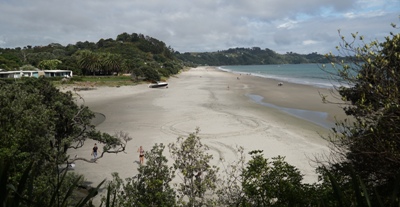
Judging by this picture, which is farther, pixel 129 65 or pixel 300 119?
pixel 129 65

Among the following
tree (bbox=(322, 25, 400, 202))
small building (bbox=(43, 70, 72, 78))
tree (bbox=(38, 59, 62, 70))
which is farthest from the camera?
tree (bbox=(38, 59, 62, 70))

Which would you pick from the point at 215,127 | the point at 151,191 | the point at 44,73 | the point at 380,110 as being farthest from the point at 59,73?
the point at 380,110

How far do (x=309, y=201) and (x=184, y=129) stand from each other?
2108 centimetres

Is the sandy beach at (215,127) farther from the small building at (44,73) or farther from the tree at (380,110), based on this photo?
the small building at (44,73)

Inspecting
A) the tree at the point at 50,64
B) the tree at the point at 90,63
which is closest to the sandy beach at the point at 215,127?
the tree at the point at 90,63

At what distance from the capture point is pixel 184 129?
28297 mm

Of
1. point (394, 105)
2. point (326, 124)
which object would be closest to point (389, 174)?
point (394, 105)

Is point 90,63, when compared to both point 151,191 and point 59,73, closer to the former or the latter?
point 59,73

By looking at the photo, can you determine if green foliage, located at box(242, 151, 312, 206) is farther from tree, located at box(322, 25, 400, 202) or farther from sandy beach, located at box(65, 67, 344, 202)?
sandy beach, located at box(65, 67, 344, 202)

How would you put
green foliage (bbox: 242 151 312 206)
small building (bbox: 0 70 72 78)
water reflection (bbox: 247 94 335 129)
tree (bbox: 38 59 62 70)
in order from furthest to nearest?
tree (bbox: 38 59 62 70) < small building (bbox: 0 70 72 78) < water reflection (bbox: 247 94 335 129) < green foliage (bbox: 242 151 312 206)

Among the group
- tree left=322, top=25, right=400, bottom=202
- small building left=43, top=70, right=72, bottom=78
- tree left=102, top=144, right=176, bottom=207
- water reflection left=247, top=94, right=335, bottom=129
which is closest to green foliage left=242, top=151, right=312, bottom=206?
Answer: tree left=322, top=25, right=400, bottom=202

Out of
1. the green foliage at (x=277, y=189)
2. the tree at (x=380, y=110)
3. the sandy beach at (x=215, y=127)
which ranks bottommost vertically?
the sandy beach at (x=215, y=127)

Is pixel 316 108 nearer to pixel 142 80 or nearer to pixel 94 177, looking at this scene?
pixel 94 177

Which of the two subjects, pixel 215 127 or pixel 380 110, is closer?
pixel 380 110
